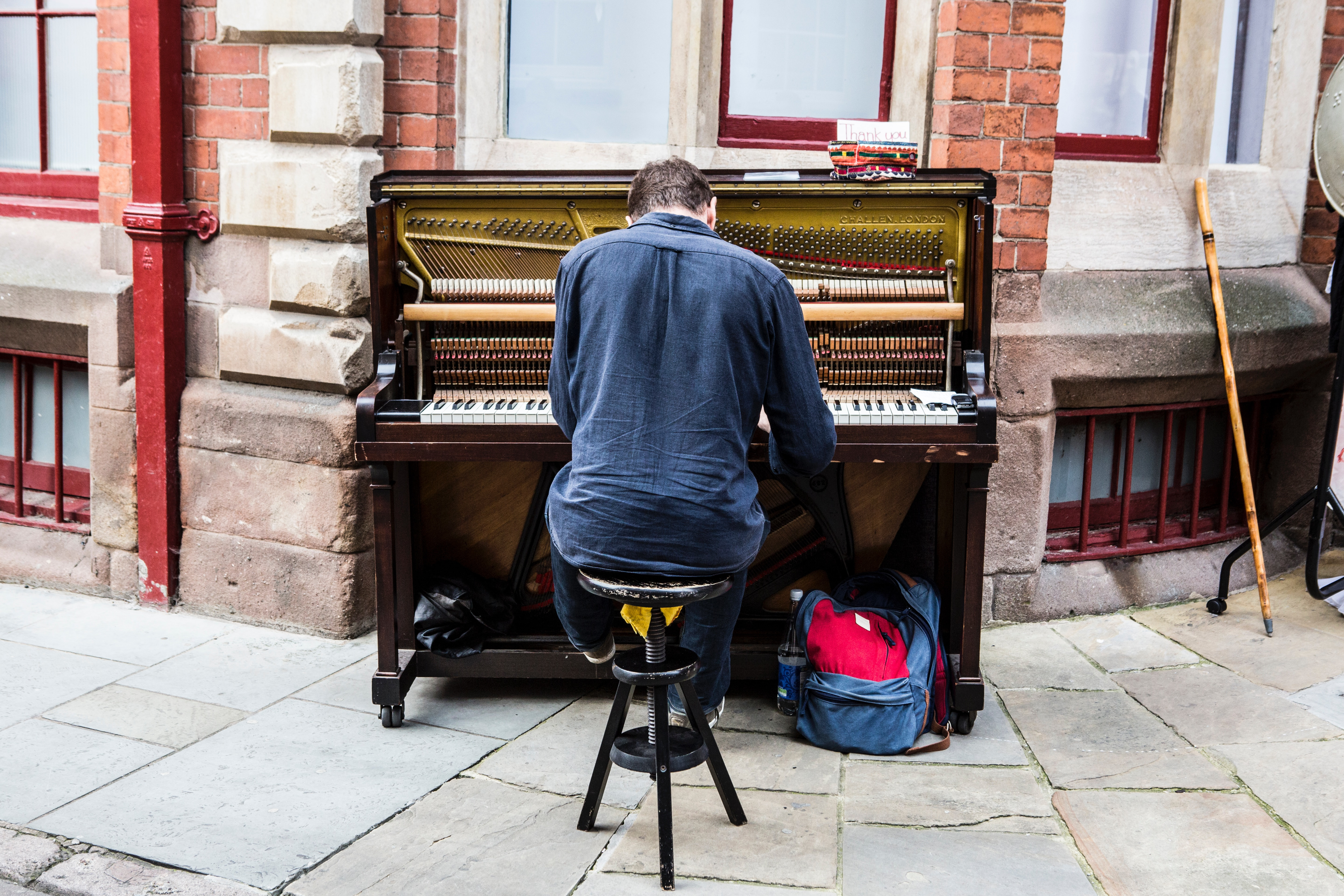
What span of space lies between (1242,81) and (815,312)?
268 cm

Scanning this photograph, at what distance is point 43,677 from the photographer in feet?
13.8

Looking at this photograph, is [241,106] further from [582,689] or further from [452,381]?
[582,689]

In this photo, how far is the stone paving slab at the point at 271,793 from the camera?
309cm

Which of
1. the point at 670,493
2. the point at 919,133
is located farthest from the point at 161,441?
the point at 919,133

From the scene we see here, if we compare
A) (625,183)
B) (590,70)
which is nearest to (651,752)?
(625,183)

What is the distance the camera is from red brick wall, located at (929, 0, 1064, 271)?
439cm

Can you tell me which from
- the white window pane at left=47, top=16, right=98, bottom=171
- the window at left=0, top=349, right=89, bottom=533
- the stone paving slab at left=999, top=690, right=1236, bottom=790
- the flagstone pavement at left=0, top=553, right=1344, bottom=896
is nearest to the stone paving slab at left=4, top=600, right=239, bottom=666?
the flagstone pavement at left=0, top=553, right=1344, bottom=896

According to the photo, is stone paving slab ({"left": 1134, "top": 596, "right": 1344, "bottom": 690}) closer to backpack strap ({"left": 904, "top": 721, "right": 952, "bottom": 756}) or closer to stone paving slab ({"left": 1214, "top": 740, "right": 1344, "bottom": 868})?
stone paving slab ({"left": 1214, "top": 740, "right": 1344, "bottom": 868})

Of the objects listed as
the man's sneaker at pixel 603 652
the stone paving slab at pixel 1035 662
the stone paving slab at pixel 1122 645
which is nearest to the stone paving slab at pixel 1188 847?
the stone paving slab at pixel 1035 662

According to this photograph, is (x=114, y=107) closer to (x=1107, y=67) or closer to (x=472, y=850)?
(x=472, y=850)

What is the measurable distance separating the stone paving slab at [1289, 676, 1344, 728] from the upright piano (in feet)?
3.75

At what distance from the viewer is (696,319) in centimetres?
288

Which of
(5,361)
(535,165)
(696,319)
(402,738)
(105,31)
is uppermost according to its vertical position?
(105,31)

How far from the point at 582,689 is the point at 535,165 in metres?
1.88
